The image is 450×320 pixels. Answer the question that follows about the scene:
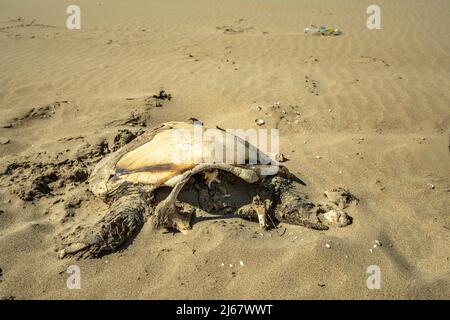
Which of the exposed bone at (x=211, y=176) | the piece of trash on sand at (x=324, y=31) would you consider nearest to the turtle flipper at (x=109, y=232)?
the exposed bone at (x=211, y=176)

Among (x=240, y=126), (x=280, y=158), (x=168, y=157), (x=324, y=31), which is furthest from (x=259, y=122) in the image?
(x=324, y=31)

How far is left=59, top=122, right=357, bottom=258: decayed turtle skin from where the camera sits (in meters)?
2.67

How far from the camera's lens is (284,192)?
9.78 ft

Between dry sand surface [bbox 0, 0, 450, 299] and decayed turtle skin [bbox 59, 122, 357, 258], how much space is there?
11cm

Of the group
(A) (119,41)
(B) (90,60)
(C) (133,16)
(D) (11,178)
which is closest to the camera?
(D) (11,178)

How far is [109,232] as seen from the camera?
2.64m

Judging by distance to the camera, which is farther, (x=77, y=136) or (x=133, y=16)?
(x=133, y=16)

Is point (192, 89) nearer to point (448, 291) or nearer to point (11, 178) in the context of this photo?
point (11, 178)

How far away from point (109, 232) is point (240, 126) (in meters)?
2.42

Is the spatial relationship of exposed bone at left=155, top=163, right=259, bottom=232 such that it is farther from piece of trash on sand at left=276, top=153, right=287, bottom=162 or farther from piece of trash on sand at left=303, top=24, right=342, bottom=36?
piece of trash on sand at left=303, top=24, right=342, bottom=36

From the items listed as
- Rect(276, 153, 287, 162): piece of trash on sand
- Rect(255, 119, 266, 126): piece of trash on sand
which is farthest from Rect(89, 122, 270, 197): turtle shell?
Rect(255, 119, 266, 126): piece of trash on sand

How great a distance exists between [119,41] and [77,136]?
4745 mm
